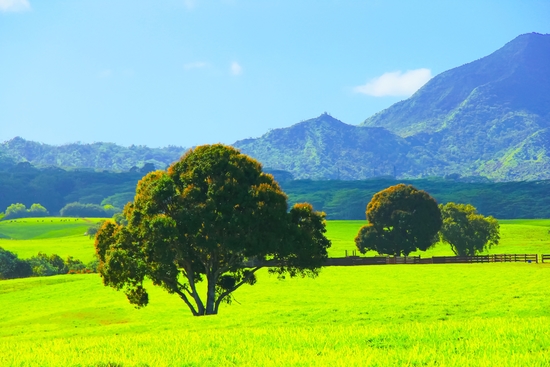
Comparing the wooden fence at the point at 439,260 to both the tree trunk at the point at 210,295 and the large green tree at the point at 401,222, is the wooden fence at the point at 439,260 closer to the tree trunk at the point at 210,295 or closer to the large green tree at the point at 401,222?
the large green tree at the point at 401,222

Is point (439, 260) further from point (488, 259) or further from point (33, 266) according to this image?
point (33, 266)

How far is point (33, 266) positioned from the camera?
117312 mm

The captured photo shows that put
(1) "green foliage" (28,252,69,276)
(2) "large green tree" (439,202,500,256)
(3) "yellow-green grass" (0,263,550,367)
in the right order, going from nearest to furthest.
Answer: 1. (3) "yellow-green grass" (0,263,550,367)
2. (2) "large green tree" (439,202,500,256)
3. (1) "green foliage" (28,252,69,276)

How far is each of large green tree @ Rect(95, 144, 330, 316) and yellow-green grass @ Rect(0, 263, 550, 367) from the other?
4.13 m

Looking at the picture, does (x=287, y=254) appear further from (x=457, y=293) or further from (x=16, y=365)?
(x=16, y=365)

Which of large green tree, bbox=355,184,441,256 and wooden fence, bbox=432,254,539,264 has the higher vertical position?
large green tree, bbox=355,184,441,256

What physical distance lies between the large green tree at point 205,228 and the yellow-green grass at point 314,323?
4.13m

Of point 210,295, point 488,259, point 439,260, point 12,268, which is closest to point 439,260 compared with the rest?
point 439,260

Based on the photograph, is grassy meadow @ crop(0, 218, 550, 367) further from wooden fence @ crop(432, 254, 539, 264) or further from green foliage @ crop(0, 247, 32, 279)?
green foliage @ crop(0, 247, 32, 279)

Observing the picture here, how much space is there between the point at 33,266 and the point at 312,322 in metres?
93.7

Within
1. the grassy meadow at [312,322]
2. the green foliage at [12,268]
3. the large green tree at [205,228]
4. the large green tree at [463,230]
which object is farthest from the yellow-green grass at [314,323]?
the green foliage at [12,268]

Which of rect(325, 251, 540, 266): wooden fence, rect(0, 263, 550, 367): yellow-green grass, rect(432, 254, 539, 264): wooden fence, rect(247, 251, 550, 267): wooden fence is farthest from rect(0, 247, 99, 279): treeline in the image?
rect(432, 254, 539, 264): wooden fence

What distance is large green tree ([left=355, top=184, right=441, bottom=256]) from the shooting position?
10256cm

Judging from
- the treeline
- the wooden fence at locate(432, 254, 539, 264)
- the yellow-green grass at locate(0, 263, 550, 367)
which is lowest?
the yellow-green grass at locate(0, 263, 550, 367)
